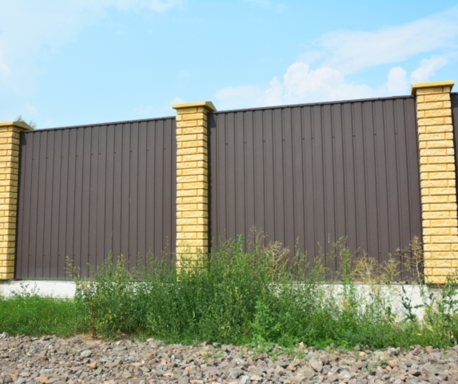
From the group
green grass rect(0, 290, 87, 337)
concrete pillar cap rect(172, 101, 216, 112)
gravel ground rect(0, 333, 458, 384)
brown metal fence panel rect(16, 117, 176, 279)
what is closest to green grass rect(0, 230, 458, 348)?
green grass rect(0, 290, 87, 337)

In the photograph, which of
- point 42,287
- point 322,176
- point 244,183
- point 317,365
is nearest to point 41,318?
point 42,287

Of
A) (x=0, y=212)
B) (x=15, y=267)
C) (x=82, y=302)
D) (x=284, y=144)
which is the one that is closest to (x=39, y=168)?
(x=0, y=212)

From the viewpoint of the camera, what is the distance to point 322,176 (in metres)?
7.05

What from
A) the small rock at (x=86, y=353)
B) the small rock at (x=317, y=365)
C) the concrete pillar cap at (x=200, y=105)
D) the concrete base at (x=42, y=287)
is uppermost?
the concrete pillar cap at (x=200, y=105)

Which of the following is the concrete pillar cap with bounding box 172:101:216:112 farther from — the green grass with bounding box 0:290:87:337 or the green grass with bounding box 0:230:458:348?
the green grass with bounding box 0:290:87:337

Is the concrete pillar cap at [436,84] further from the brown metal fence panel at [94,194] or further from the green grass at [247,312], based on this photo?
the brown metal fence panel at [94,194]

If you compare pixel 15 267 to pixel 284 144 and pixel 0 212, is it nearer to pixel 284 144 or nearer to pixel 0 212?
pixel 0 212

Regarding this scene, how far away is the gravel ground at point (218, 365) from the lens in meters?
4.07

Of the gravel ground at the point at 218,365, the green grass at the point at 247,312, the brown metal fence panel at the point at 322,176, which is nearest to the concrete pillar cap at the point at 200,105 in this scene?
the brown metal fence panel at the point at 322,176

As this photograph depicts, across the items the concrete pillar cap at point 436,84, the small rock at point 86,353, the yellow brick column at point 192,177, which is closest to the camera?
the small rock at point 86,353

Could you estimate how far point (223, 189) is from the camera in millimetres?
7430

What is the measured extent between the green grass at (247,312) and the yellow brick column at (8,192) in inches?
86.5

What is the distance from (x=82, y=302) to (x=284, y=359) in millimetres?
3397

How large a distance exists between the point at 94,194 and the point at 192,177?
2381 mm
